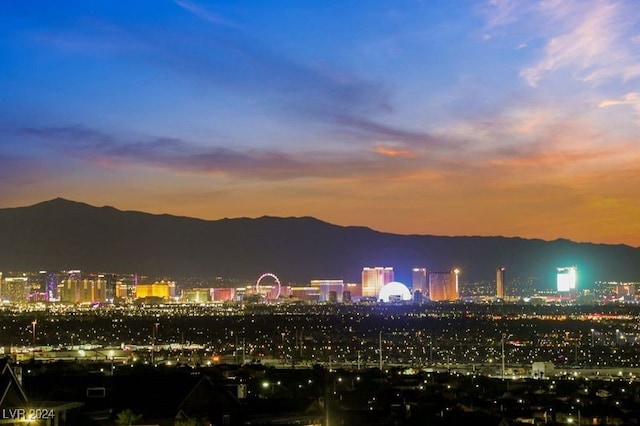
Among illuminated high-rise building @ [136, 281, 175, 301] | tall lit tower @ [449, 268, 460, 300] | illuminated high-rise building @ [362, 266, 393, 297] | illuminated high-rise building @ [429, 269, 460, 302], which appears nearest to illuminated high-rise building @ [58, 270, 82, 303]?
illuminated high-rise building @ [136, 281, 175, 301]

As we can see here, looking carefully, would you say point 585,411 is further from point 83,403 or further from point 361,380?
point 83,403

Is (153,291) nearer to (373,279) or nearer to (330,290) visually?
(330,290)

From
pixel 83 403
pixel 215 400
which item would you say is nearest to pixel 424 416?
pixel 215 400

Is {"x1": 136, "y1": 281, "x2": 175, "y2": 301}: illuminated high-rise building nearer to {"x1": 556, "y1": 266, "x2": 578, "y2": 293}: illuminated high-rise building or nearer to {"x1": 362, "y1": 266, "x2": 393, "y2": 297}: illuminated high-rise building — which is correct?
{"x1": 362, "y1": 266, "x2": 393, "y2": 297}: illuminated high-rise building

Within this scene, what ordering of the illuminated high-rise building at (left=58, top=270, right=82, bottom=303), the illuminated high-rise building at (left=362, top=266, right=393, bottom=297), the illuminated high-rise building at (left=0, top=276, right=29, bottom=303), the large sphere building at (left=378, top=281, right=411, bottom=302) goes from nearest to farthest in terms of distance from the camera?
the illuminated high-rise building at (left=0, top=276, right=29, bottom=303)
the illuminated high-rise building at (left=58, top=270, right=82, bottom=303)
the large sphere building at (left=378, top=281, right=411, bottom=302)
the illuminated high-rise building at (left=362, top=266, right=393, bottom=297)

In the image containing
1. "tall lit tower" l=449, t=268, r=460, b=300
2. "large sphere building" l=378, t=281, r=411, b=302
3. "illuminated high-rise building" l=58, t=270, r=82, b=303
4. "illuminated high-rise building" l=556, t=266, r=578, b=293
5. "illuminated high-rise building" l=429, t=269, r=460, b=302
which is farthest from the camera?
"illuminated high-rise building" l=429, t=269, r=460, b=302

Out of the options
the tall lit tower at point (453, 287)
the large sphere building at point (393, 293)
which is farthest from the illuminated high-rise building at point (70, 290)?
the tall lit tower at point (453, 287)
